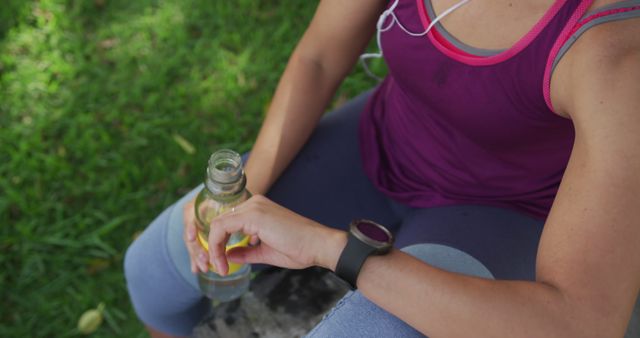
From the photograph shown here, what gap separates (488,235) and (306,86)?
2.07ft

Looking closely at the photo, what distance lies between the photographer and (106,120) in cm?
274

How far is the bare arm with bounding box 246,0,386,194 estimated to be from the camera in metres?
1.71

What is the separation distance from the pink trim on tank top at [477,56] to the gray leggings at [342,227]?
0.44 m

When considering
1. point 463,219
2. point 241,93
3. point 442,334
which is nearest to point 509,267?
point 463,219

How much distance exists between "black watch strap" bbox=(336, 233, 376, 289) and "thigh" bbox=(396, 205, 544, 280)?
33 centimetres

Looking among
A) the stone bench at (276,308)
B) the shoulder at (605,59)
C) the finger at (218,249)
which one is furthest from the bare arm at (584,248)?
the stone bench at (276,308)

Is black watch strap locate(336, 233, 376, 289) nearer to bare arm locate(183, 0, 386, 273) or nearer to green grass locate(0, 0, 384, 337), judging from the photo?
bare arm locate(183, 0, 386, 273)

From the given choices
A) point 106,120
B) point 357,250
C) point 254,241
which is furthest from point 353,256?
point 106,120

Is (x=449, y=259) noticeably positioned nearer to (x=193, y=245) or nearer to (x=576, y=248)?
(x=576, y=248)

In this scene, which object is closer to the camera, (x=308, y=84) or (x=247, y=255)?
(x=247, y=255)

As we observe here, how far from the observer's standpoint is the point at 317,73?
5.89 ft

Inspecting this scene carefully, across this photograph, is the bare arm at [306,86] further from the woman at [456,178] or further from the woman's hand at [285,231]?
the woman's hand at [285,231]

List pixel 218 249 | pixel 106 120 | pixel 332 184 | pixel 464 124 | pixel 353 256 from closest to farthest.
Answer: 1. pixel 353 256
2. pixel 218 249
3. pixel 464 124
4. pixel 332 184
5. pixel 106 120

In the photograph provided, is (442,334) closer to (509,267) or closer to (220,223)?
(509,267)
